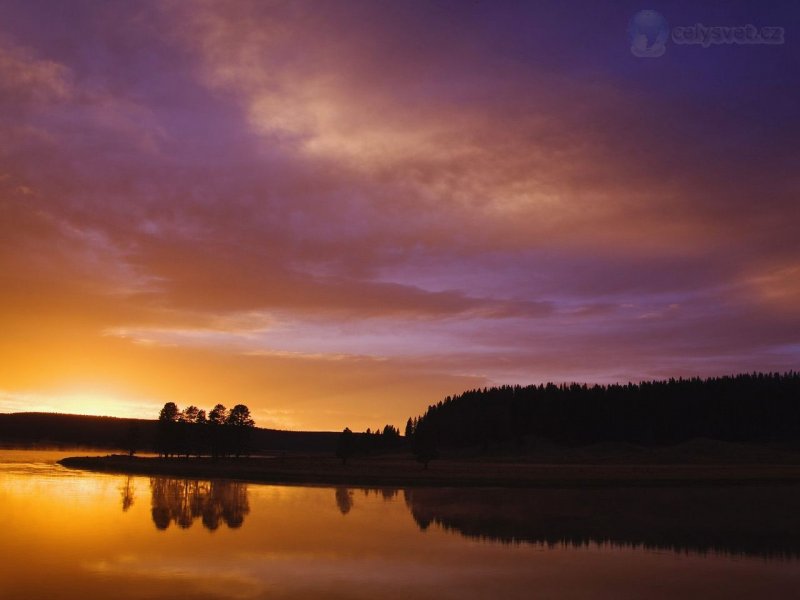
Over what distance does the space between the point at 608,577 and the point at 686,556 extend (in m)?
5.46

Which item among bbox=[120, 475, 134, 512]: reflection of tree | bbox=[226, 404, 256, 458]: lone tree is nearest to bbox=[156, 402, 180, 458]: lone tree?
bbox=[226, 404, 256, 458]: lone tree

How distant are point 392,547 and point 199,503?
66.5 feet

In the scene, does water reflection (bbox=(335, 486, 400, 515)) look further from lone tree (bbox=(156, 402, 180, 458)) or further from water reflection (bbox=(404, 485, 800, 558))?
lone tree (bbox=(156, 402, 180, 458))

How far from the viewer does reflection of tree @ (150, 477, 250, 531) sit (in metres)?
34.7

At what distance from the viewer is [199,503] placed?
43688 millimetres

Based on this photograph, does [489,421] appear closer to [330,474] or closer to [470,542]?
[330,474]

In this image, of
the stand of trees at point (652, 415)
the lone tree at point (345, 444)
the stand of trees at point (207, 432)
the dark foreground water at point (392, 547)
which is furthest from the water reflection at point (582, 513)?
the stand of trees at point (652, 415)

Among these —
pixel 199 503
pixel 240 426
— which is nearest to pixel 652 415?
pixel 240 426

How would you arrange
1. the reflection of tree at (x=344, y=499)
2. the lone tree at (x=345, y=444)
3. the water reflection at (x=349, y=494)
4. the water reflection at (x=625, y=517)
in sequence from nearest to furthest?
the water reflection at (x=625, y=517)
the reflection of tree at (x=344, y=499)
the water reflection at (x=349, y=494)
the lone tree at (x=345, y=444)

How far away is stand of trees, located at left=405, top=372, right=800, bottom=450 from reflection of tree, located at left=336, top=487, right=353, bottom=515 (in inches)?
4169

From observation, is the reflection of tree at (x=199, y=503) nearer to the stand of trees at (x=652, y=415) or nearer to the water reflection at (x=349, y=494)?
the water reflection at (x=349, y=494)

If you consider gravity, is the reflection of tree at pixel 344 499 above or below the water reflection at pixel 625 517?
below

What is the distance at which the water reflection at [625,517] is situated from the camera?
1152 inches

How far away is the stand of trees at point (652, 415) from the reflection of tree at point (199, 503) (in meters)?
104
